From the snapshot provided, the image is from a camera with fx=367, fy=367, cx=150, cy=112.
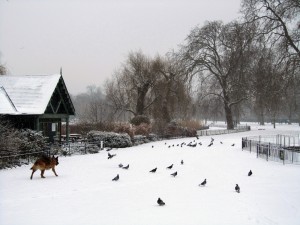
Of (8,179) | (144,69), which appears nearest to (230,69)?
(144,69)

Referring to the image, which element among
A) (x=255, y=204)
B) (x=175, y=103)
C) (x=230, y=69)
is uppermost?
(x=230, y=69)

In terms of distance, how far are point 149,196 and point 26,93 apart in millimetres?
19797

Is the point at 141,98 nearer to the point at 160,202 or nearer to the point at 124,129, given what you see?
the point at 124,129

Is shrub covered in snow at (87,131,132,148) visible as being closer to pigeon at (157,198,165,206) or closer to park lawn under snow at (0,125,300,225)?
park lawn under snow at (0,125,300,225)

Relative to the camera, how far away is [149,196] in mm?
13133

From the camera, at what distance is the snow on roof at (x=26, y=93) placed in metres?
27.4

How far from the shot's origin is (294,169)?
19.7m

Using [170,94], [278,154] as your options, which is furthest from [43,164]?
[170,94]

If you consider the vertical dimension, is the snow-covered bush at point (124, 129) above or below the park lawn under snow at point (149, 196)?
above

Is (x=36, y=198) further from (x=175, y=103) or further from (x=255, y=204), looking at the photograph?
(x=175, y=103)

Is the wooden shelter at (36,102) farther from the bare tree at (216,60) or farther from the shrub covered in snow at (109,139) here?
the bare tree at (216,60)

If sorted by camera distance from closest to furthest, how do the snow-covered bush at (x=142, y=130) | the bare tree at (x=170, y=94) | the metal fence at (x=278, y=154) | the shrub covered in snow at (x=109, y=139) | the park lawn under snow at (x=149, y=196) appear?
1. the park lawn under snow at (x=149, y=196)
2. the metal fence at (x=278, y=154)
3. the shrub covered in snow at (x=109, y=139)
4. the snow-covered bush at (x=142, y=130)
5. the bare tree at (x=170, y=94)

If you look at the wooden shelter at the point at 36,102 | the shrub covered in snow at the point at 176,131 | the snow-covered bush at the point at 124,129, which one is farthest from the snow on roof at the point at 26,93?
the shrub covered in snow at the point at 176,131

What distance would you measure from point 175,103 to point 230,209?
134 feet
